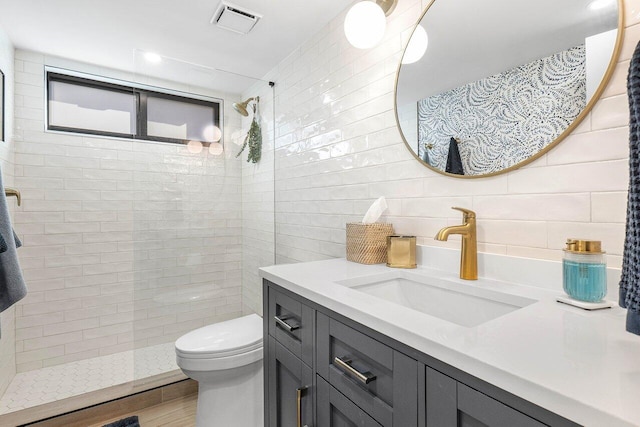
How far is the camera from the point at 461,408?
1.81ft

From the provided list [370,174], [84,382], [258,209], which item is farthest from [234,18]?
[84,382]

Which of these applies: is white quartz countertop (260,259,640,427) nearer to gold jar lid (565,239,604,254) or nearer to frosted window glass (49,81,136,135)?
gold jar lid (565,239,604,254)

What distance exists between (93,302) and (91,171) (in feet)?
3.46

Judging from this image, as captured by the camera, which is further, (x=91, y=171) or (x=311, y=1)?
(x=91, y=171)

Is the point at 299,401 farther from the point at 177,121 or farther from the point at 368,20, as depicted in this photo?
the point at 177,121

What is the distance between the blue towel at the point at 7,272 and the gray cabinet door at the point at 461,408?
142cm

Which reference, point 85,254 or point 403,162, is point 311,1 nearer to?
point 403,162

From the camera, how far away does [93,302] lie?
8.40 ft

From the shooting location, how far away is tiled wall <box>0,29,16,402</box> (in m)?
2.03

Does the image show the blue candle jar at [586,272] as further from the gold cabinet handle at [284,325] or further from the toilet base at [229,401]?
the toilet base at [229,401]

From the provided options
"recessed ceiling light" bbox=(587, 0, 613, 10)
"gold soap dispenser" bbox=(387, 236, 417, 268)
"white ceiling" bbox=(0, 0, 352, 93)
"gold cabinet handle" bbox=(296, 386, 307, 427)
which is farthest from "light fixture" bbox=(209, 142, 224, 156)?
"recessed ceiling light" bbox=(587, 0, 613, 10)

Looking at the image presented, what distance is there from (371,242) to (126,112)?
2.54m

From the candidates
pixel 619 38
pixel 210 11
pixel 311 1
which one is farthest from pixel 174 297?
pixel 619 38

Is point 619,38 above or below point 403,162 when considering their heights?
above
